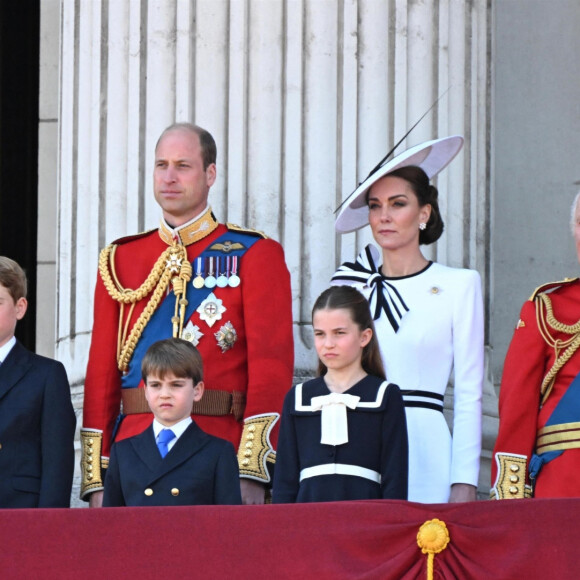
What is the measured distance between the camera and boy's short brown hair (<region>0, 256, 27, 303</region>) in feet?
17.7

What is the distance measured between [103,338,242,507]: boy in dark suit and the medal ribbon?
0.68m

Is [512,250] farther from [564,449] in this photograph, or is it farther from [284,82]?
[564,449]

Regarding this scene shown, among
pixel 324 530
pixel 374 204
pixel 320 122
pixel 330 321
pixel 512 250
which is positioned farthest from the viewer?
pixel 512 250

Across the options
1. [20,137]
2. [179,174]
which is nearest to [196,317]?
[179,174]

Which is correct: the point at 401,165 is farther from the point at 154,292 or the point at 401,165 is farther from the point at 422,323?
the point at 154,292

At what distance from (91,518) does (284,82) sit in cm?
272

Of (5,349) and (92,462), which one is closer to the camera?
(5,349)

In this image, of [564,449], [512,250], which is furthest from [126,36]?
[564,449]

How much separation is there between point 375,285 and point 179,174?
0.73 m

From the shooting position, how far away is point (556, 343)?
5.28m

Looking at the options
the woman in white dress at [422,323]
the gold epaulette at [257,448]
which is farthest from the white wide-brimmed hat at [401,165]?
the gold epaulette at [257,448]

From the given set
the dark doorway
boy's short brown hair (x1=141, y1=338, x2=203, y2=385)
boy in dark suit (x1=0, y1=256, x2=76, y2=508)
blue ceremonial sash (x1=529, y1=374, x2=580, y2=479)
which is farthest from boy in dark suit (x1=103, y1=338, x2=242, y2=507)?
the dark doorway

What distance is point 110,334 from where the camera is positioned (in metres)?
5.69

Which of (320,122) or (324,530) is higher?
(320,122)
